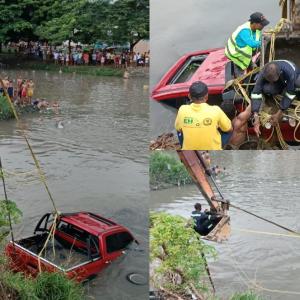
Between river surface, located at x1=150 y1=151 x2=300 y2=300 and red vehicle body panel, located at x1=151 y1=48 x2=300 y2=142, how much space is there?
30 centimetres

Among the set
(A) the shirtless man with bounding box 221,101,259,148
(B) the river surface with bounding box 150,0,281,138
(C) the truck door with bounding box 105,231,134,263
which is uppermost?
(B) the river surface with bounding box 150,0,281,138

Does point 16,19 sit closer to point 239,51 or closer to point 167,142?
point 167,142

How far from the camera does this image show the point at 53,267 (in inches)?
155

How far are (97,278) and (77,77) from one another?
57.8 inches

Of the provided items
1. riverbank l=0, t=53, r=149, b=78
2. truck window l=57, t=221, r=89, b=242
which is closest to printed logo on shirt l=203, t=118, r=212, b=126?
riverbank l=0, t=53, r=149, b=78

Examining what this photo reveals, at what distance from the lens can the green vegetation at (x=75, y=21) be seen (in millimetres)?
3682

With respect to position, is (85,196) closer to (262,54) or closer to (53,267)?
(53,267)

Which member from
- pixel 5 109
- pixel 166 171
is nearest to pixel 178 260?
pixel 166 171

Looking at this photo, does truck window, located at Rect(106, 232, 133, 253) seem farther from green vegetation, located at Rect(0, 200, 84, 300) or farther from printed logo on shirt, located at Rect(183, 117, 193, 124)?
printed logo on shirt, located at Rect(183, 117, 193, 124)

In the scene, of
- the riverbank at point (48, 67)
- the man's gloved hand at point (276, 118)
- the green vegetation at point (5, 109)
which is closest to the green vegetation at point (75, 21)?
the riverbank at point (48, 67)

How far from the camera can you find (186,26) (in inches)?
117

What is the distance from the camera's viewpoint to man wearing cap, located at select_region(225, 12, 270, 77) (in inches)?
112

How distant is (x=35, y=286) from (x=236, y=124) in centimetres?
173

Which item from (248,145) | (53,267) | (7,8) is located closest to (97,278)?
(53,267)
